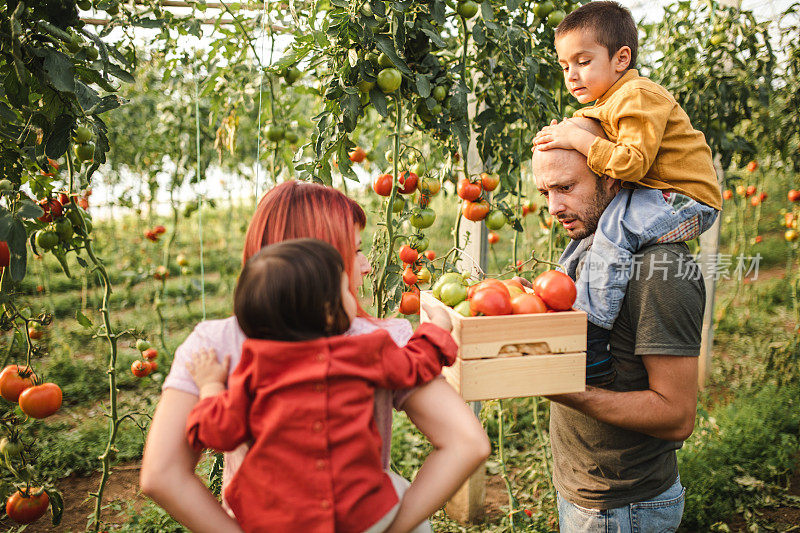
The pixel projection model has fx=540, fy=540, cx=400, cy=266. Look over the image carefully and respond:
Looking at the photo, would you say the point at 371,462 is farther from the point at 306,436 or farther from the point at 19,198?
the point at 19,198

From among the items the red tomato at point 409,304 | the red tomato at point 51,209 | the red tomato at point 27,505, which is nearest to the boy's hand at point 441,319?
the red tomato at point 409,304

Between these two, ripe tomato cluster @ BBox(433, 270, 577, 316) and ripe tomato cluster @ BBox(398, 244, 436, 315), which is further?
ripe tomato cluster @ BBox(398, 244, 436, 315)

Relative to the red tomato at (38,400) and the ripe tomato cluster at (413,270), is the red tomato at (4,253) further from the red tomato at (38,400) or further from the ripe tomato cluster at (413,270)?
the ripe tomato cluster at (413,270)

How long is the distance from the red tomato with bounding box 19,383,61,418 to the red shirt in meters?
1.18

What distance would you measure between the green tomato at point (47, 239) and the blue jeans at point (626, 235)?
5.00 ft

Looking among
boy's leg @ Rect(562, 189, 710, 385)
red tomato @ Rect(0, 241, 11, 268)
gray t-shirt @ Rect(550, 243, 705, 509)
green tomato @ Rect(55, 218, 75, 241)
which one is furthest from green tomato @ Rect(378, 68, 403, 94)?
red tomato @ Rect(0, 241, 11, 268)

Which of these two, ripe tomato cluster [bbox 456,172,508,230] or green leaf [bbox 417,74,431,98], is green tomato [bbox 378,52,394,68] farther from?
ripe tomato cluster [bbox 456,172,508,230]

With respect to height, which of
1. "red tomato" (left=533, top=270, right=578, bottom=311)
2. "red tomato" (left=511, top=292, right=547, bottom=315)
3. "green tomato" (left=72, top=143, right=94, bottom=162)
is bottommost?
"red tomato" (left=511, top=292, right=547, bottom=315)

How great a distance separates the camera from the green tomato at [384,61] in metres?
1.47

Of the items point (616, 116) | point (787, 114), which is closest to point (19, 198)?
point (616, 116)

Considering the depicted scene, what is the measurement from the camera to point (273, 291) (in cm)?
77

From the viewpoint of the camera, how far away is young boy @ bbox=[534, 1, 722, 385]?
1.12 m

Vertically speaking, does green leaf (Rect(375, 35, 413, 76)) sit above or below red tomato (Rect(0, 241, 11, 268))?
above

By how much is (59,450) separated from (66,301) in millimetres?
2942
